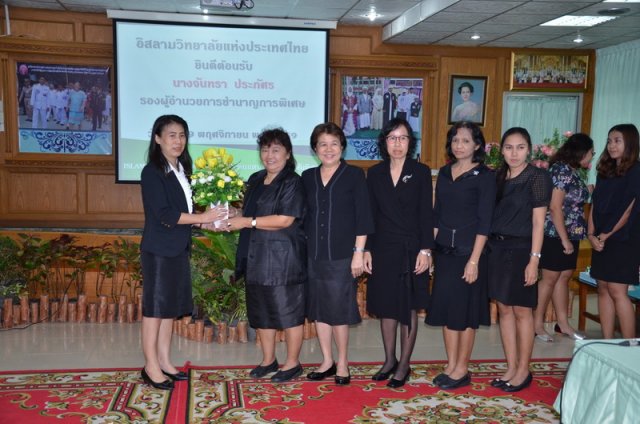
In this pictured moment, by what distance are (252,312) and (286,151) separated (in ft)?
3.29

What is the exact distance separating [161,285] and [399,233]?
141 cm

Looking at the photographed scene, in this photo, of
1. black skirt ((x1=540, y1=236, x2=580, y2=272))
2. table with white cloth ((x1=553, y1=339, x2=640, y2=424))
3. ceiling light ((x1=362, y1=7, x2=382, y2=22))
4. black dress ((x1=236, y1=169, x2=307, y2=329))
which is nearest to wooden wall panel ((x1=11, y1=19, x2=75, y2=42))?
ceiling light ((x1=362, y1=7, x2=382, y2=22))

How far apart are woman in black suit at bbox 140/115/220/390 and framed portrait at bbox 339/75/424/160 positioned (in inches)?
185

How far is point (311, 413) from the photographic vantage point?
3.25 meters

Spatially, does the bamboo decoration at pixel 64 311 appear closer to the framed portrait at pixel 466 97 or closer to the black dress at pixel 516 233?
the black dress at pixel 516 233

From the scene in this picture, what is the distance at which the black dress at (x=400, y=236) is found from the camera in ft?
11.5

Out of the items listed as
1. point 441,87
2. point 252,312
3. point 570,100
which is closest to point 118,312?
point 252,312

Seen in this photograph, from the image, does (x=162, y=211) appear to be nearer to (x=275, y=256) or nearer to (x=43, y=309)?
(x=275, y=256)

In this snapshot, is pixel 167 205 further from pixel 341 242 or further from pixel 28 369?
pixel 28 369

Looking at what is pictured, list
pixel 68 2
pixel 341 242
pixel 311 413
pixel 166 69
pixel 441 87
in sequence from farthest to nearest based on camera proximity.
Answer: pixel 441 87 → pixel 166 69 → pixel 68 2 → pixel 341 242 → pixel 311 413

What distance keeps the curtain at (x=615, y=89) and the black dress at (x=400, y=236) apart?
545 cm

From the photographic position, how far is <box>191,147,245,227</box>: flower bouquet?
345 centimetres

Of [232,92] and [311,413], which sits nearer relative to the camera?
[311,413]

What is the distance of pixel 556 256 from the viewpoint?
181 inches
